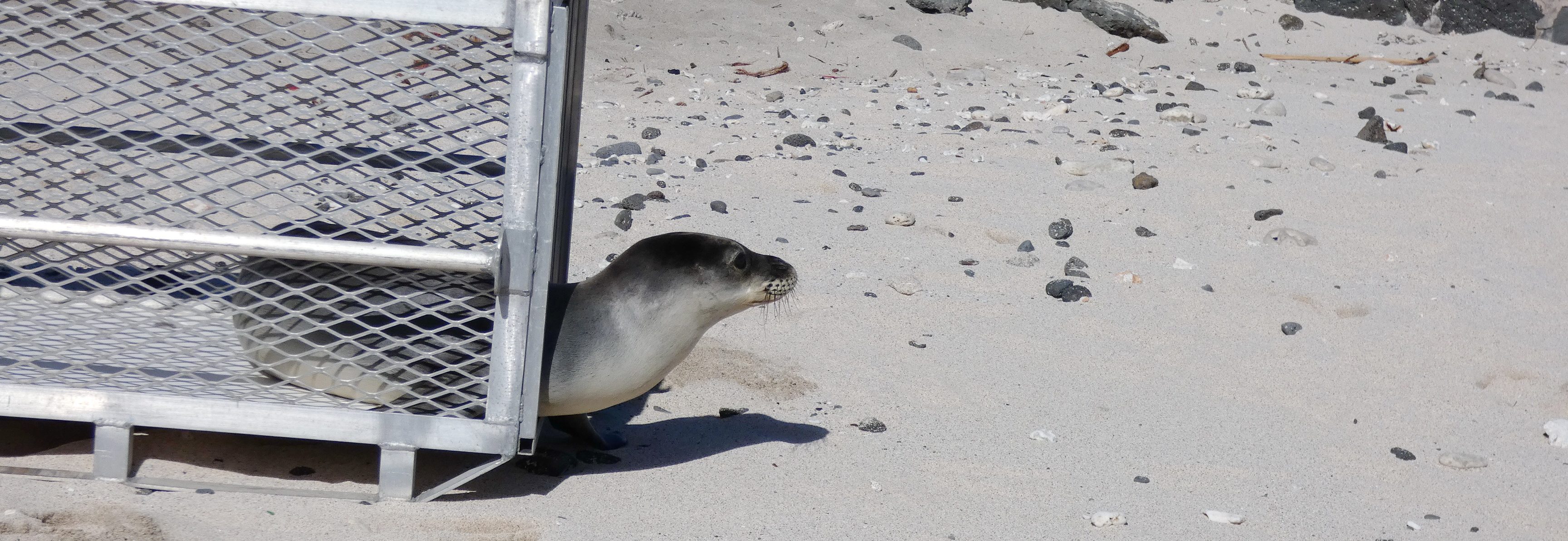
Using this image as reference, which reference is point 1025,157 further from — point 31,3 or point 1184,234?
point 31,3

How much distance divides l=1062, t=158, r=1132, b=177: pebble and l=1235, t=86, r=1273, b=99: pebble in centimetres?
191

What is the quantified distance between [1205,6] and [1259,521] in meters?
7.34

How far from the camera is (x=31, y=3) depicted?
2.40 meters

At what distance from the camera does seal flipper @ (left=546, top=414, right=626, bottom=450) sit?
9.62ft

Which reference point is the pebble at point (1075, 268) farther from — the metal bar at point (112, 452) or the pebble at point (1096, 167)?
the metal bar at point (112, 452)

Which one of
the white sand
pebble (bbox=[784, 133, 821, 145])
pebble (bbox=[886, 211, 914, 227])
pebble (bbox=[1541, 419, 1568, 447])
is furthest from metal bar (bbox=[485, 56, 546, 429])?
pebble (bbox=[784, 133, 821, 145])

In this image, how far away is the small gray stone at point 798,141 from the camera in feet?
19.0

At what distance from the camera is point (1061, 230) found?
15.6ft

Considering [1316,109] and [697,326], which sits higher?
[697,326]

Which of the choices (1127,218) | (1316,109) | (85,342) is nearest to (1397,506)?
(1127,218)

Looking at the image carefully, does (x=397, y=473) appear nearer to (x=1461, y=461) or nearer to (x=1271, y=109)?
(x=1461, y=461)

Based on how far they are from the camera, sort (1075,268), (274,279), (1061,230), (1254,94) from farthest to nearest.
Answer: (1254,94) → (1061,230) → (1075,268) → (274,279)

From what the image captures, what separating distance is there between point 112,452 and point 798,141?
3664 millimetres

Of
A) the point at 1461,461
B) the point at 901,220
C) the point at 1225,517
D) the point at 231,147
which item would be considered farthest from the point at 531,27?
the point at 901,220
